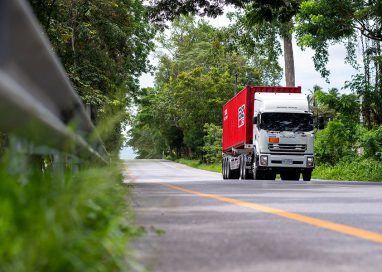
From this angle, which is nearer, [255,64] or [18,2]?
[18,2]

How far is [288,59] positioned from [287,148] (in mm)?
17483

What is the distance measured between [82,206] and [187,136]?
302ft

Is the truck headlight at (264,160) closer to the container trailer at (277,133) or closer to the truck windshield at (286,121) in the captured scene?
the container trailer at (277,133)

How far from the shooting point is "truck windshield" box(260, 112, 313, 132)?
2772 centimetres

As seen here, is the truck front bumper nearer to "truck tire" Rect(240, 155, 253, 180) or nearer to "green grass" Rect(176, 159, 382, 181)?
"truck tire" Rect(240, 155, 253, 180)

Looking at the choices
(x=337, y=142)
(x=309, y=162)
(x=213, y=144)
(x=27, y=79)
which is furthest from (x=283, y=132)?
(x=213, y=144)

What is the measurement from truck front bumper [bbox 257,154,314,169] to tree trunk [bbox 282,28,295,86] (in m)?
15.6

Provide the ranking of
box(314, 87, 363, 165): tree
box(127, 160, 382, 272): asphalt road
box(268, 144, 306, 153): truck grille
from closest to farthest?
box(127, 160, 382, 272): asphalt road < box(268, 144, 306, 153): truck grille < box(314, 87, 363, 165): tree

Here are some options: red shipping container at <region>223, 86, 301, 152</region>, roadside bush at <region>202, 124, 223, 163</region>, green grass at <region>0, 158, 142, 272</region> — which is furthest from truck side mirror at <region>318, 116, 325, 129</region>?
roadside bush at <region>202, 124, 223, 163</region>

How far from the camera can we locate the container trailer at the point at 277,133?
1093 inches

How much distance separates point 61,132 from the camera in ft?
13.9

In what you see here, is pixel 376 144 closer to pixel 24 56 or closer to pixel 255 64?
pixel 24 56

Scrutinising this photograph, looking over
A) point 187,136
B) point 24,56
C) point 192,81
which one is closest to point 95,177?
point 24,56

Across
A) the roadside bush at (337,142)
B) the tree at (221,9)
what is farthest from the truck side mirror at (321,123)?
the tree at (221,9)
